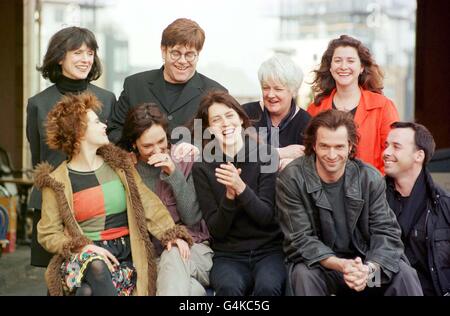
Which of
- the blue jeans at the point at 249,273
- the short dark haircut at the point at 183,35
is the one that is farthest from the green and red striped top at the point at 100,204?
the short dark haircut at the point at 183,35

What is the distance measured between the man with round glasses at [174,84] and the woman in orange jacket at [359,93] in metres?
0.60

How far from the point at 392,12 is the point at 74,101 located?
15.9ft

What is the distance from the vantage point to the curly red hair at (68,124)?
12.4 feet

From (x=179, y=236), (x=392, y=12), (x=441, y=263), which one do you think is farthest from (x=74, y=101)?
(x=392, y=12)

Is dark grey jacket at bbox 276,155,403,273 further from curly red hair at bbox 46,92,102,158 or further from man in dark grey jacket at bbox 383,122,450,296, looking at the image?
curly red hair at bbox 46,92,102,158

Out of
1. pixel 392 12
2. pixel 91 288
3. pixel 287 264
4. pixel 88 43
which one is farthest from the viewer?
pixel 392 12

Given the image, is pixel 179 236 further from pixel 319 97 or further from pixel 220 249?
pixel 319 97

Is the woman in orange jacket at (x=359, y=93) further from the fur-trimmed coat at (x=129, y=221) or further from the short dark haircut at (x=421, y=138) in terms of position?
the fur-trimmed coat at (x=129, y=221)

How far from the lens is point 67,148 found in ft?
12.5

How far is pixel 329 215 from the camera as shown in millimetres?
3738

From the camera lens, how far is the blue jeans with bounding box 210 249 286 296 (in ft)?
12.0

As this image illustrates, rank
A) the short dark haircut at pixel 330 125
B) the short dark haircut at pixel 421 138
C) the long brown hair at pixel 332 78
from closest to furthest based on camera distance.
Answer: the short dark haircut at pixel 330 125
the short dark haircut at pixel 421 138
the long brown hair at pixel 332 78

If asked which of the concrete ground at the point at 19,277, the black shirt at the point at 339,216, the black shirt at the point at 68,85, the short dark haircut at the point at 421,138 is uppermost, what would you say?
the black shirt at the point at 68,85
